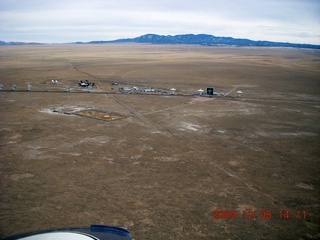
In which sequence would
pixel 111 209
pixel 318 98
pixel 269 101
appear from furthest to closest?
pixel 318 98
pixel 269 101
pixel 111 209

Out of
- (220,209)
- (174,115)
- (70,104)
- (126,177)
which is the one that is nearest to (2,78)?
(70,104)

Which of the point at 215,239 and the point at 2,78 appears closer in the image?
the point at 215,239

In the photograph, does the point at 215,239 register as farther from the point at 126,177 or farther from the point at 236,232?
the point at 126,177
